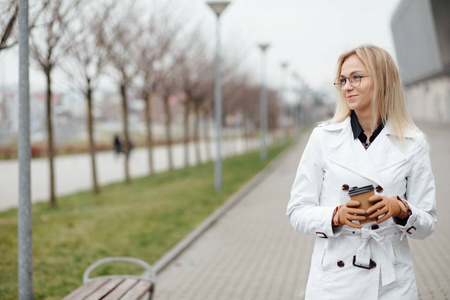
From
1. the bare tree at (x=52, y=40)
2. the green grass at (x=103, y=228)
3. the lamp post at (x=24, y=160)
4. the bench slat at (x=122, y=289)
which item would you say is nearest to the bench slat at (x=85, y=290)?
the bench slat at (x=122, y=289)

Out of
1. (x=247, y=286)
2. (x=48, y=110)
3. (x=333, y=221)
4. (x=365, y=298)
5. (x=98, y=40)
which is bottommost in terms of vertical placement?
(x=247, y=286)

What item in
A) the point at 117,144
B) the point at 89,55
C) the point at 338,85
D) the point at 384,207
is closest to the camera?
the point at 384,207

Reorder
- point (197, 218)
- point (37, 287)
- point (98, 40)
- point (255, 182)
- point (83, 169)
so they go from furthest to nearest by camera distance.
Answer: point (83, 169), point (255, 182), point (98, 40), point (197, 218), point (37, 287)

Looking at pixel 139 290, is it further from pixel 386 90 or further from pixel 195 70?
pixel 195 70

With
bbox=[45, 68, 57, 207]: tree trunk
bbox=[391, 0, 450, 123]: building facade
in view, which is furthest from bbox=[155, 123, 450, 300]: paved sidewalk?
bbox=[391, 0, 450, 123]: building facade

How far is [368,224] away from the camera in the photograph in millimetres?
2139

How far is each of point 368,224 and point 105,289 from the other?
8.56 feet

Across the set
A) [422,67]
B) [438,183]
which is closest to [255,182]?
[438,183]

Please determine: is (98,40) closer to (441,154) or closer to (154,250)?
(154,250)

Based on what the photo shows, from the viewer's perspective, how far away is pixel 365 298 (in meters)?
2.14

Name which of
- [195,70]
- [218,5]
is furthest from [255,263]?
[195,70]

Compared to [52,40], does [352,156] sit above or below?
below

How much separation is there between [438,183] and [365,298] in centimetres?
1266

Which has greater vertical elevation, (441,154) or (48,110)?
(48,110)
